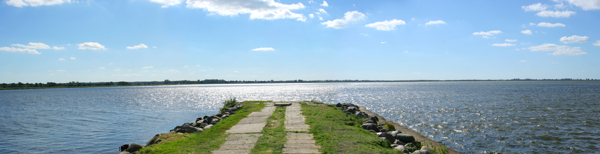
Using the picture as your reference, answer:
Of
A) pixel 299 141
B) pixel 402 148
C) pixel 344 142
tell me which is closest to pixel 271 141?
pixel 299 141

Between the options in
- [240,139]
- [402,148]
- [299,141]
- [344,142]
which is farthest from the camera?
[240,139]

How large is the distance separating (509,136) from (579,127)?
6353 mm

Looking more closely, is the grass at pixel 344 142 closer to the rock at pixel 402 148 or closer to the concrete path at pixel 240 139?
the rock at pixel 402 148

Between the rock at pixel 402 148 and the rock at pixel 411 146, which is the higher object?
the rock at pixel 402 148

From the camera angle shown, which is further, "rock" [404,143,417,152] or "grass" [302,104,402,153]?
"rock" [404,143,417,152]

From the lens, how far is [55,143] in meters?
17.0

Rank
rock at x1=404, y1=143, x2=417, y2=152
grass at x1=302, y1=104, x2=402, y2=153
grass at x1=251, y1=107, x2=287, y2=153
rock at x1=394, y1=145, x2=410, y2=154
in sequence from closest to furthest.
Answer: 1. grass at x1=251, y1=107, x2=287, y2=153
2. grass at x1=302, y1=104, x2=402, y2=153
3. rock at x1=394, y1=145, x2=410, y2=154
4. rock at x1=404, y1=143, x2=417, y2=152

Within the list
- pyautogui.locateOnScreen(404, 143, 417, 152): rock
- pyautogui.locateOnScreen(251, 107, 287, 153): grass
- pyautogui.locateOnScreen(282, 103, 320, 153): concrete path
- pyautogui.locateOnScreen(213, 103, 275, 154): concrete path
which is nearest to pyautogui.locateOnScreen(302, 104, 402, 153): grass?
pyautogui.locateOnScreen(282, 103, 320, 153): concrete path

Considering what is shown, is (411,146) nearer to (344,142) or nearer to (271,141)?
(344,142)

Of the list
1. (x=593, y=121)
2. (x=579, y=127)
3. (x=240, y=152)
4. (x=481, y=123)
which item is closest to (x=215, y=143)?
(x=240, y=152)

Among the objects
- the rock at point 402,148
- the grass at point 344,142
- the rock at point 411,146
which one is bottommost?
the rock at point 411,146

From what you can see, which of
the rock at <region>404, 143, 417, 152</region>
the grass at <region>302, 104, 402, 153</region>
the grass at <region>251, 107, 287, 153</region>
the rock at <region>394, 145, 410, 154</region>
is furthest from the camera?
the rock at <region>404, 143, 417, 152</region>

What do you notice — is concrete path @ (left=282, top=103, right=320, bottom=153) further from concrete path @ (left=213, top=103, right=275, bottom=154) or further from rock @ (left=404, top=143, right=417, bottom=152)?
rock @ (left=404, top=143, right=417, bottom=152)

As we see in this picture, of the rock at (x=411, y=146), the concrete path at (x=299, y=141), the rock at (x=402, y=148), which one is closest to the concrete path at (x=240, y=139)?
the concrete path at (x=299, y=141)
